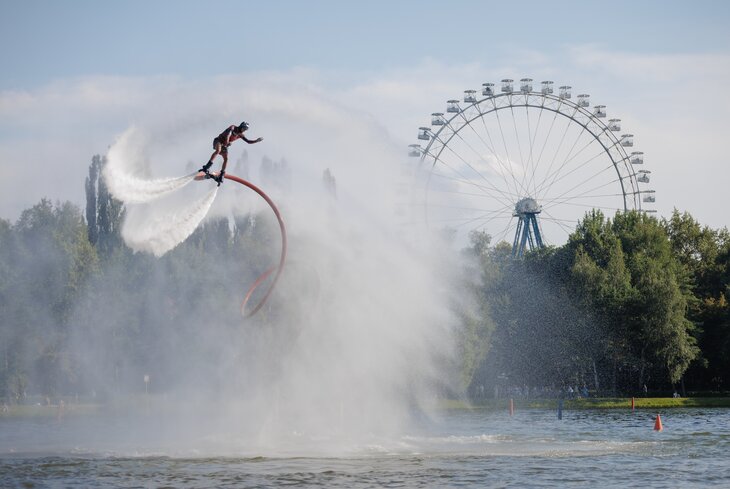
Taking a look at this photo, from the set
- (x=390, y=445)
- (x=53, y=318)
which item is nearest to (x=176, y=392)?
(x=53, y=318)

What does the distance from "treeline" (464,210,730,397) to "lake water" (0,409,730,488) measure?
32139 mm

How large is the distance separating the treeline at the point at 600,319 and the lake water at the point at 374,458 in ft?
105

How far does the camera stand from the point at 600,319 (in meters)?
94.2

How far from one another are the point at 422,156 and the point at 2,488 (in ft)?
202

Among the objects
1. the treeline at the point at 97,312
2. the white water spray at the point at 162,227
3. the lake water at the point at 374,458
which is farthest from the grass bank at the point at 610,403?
the white water spray at the point at 162,227

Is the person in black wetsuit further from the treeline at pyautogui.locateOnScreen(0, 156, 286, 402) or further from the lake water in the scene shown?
the treeline at pyautogui.locateOnScreen(0, 156, 286, 402)

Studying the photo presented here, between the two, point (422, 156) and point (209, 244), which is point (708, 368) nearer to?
point (422, 156)

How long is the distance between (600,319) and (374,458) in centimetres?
5561

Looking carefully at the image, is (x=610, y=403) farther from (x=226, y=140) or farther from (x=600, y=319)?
(x=226, y=140)

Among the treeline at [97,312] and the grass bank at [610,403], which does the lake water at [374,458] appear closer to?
the grass bank at [610,403]

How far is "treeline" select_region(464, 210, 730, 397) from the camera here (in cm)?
9275

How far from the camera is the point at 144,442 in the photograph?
167 ft

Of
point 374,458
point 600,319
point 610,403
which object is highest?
point 600,319

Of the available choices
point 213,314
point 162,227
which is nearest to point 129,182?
point 162,227
